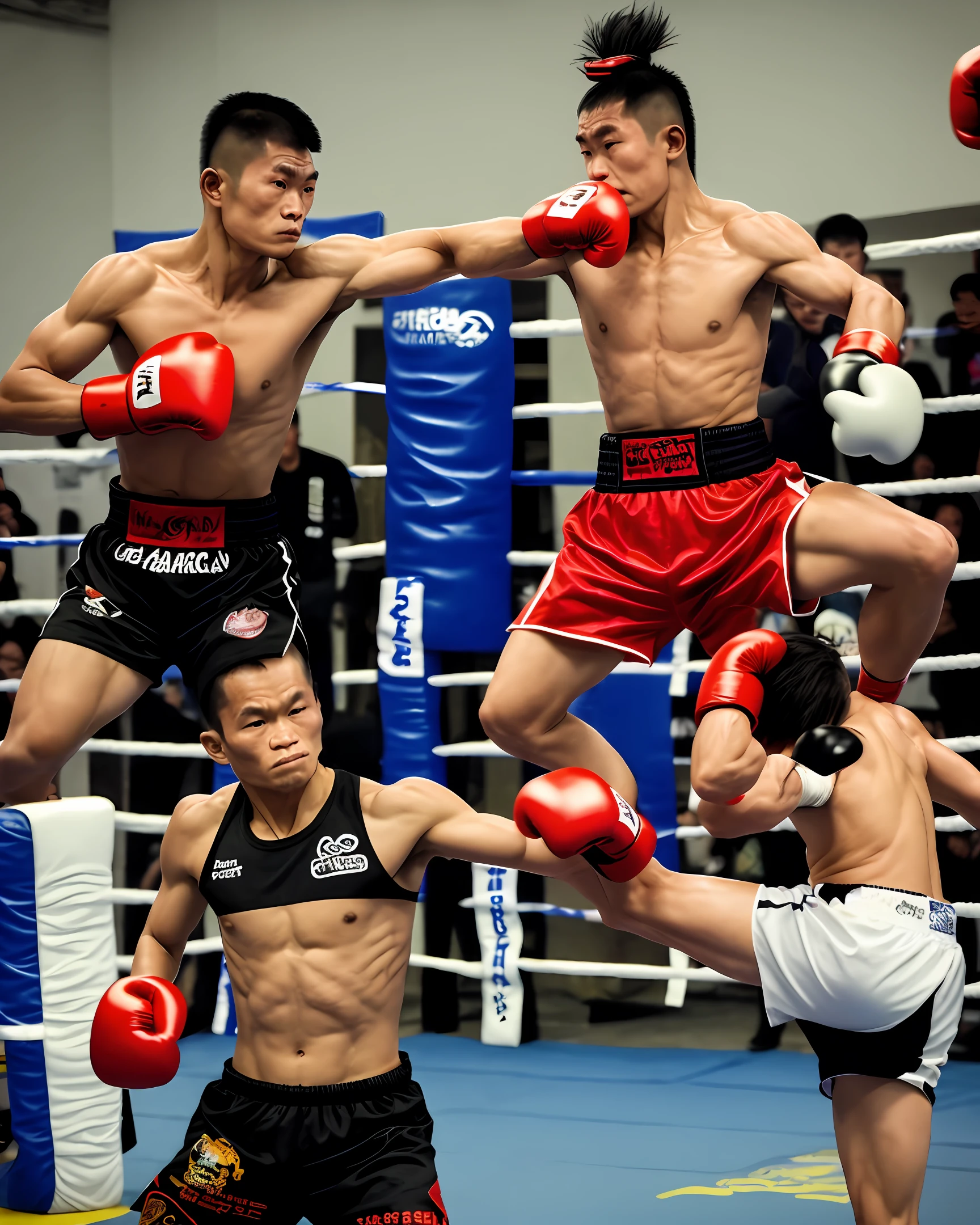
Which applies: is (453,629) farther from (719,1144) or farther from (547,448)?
(719,1144)

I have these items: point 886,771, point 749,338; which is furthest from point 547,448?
point 886,771

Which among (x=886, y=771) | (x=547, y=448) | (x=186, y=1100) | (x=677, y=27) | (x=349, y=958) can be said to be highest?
(x=677, y=27)

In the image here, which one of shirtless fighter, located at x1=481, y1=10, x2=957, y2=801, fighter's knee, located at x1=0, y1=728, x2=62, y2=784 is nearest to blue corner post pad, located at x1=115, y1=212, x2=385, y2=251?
shirtless fighter, located at x1=481, y1=10, x2=957, y2=801

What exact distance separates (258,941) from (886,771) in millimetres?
1073

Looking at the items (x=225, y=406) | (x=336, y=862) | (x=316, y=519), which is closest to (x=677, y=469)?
(x=225, y=406)

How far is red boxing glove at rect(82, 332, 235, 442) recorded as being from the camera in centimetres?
233

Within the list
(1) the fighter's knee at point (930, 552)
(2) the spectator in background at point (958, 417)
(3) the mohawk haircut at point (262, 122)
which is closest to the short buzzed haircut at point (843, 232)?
(2) the spectator in background at point (958, 417)

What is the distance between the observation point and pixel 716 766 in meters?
2.11

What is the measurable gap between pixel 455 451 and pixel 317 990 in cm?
242

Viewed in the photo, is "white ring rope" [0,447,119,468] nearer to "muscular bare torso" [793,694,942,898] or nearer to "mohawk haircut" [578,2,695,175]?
"mohawk haircut" [578,2,695,175]

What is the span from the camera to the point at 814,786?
2246 mm

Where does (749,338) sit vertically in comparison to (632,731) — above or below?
above

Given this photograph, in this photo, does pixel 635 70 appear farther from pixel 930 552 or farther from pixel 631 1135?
pixel 631 1135

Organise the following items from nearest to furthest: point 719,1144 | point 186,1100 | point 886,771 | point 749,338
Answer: point 886,771 → point 749,338 → point 719,1144 → point 186,1100
